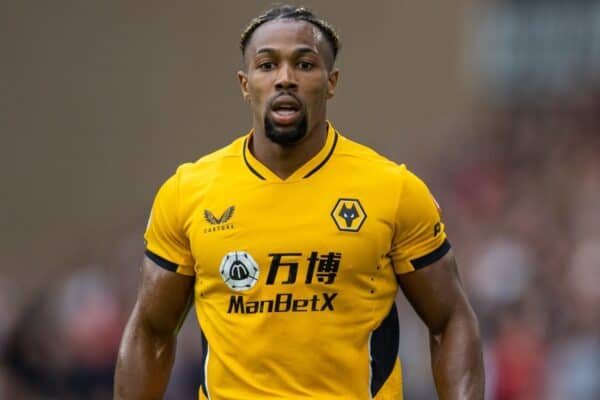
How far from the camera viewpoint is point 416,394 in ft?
45.9

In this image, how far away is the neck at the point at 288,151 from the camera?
7.04m

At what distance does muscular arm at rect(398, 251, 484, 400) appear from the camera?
7.04 metres

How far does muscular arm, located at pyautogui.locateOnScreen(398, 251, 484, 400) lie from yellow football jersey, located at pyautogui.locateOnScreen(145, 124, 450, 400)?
7 centimetres

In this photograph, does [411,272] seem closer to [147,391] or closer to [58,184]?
[147,391]

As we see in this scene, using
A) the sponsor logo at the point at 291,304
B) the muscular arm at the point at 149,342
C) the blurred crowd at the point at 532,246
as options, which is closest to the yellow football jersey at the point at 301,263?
the sponsor logo at the point at 291,304

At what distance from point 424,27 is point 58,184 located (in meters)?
4.29

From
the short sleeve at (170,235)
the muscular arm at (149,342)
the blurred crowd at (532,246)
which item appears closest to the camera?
the short sleeve at (170,235)

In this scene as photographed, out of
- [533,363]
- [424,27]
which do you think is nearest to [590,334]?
[533,363]

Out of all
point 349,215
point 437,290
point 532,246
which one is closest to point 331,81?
point 349,215

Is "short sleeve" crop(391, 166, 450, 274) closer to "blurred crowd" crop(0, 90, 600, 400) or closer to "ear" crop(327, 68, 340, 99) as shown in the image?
"ear" crop(327, 68, 340, 99)

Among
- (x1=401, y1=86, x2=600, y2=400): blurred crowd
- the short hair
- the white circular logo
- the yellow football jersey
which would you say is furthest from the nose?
(x1=401, y1=86, x2=600, y2=400): blurred crowd

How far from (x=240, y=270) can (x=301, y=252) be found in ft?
0.74

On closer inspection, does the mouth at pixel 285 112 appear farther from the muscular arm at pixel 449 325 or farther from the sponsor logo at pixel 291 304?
the muscular arm at pixel 449 325

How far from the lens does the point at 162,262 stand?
7.15m
